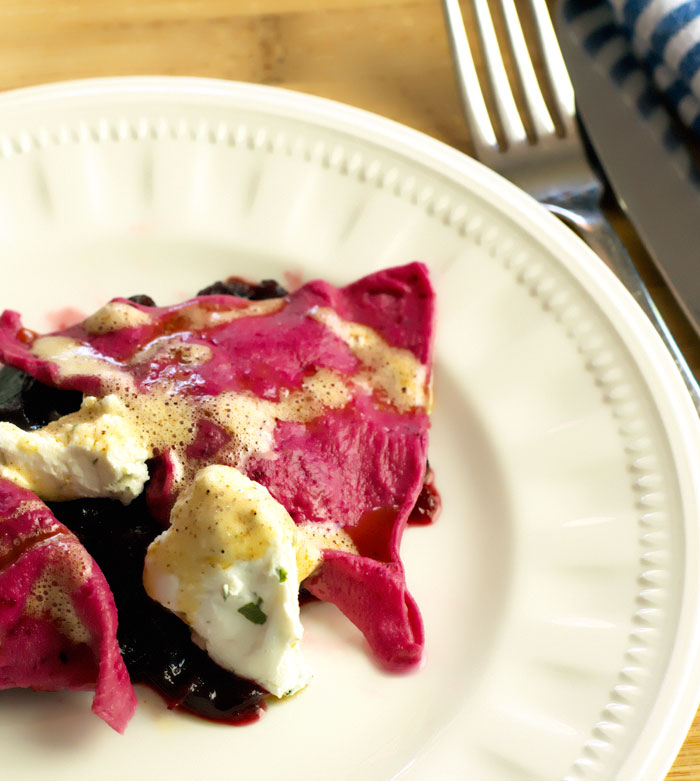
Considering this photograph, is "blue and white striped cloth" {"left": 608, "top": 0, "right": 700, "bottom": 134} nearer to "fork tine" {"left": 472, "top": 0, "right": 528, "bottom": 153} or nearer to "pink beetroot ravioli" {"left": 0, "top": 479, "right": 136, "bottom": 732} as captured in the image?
"fork tine" {"left": 472, "top": 0, "right": 528, "bottom": 153}

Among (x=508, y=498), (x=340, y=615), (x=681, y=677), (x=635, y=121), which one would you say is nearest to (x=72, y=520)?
(x=340, y=615)

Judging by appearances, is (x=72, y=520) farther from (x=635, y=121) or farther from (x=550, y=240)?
(x=635, y=121)

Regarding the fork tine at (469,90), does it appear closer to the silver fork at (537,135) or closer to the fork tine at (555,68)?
the silver fork at (537,135)

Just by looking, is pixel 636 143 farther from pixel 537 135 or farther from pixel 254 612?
pixel 254 612

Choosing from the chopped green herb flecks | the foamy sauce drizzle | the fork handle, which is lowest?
Answer: the chopped green herb flecks

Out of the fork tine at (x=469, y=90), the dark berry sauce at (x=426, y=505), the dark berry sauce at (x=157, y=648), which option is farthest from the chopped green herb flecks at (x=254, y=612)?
the fork tine at (x=469, y=90)

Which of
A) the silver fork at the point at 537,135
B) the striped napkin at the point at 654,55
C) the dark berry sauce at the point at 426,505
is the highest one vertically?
the striped napkin at the point at 654,55

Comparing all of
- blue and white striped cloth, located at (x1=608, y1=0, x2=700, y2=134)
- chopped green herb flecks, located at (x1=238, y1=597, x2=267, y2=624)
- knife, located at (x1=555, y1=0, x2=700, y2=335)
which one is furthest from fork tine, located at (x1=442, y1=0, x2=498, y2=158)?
chopped green herb flecks, located at (x1=238, y1=597, x2=267, y2=624)
